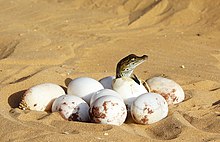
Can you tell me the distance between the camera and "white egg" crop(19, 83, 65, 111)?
12.7ft

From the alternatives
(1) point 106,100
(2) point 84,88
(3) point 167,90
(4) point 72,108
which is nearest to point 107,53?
(3) point 167,90

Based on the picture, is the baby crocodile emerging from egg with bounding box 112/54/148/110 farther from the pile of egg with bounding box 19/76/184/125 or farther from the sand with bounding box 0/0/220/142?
the sand with bounding box 0/0/220/142

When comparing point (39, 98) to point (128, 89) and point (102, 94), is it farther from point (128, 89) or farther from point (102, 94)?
point (128, 89)

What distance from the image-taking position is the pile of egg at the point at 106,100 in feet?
11.7

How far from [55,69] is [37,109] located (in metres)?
1.12

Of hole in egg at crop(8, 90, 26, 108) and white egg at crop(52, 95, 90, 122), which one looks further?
hole in egg at crop(8, 90, 26, 108)

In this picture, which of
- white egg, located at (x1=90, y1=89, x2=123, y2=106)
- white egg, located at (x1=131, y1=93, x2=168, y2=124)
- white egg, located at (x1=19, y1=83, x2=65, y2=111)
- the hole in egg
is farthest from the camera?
the hole in egg

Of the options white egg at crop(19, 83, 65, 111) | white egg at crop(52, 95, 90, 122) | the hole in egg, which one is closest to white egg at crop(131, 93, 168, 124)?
white egg at crop(52, 95, 90, 122)

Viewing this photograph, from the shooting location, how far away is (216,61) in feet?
19.2

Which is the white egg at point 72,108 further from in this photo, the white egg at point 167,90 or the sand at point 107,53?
the white egg at point 167,90

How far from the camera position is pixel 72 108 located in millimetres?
3715

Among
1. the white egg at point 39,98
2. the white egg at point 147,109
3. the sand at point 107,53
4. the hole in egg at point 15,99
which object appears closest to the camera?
the sand at point 107,53

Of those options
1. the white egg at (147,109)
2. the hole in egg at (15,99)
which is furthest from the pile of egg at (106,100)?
the hole in egg at (15,99)

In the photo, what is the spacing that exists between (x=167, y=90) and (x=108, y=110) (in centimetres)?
79
